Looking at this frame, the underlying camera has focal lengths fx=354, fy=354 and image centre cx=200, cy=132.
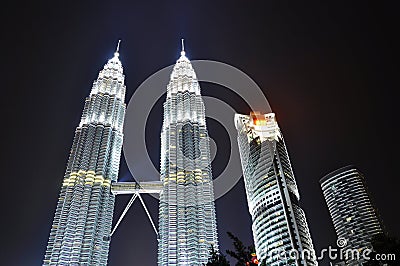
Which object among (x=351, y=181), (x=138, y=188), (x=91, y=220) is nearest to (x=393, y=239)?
(x=91, y=220)

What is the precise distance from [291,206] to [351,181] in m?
65.0

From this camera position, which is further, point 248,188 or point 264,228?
point 248,188

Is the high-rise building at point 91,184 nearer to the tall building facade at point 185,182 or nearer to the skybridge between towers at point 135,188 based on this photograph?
the skybridge between towers at point 135,188

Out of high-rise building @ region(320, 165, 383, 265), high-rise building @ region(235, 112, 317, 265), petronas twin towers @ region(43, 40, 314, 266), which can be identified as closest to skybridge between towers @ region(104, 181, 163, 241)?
petronas twin towers @ region(43, 40, 314, 266)

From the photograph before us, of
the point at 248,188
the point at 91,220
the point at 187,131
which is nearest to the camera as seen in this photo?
the point at 91,220

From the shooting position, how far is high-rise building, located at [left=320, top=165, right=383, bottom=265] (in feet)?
380

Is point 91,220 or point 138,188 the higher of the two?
point 138,188

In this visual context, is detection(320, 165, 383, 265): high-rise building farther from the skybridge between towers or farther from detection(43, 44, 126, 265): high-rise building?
detection(43, 44, 126, 265): high-rise building

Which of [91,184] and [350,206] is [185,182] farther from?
[350,206]

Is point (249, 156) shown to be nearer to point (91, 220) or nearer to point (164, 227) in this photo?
point (164, 227)

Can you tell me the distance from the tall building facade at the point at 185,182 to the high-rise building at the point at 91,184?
38.8 feet

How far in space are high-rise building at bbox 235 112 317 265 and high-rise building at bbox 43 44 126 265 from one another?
33329 mm

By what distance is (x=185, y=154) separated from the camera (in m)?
80.1

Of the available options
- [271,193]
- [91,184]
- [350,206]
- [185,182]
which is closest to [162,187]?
[185,182]
